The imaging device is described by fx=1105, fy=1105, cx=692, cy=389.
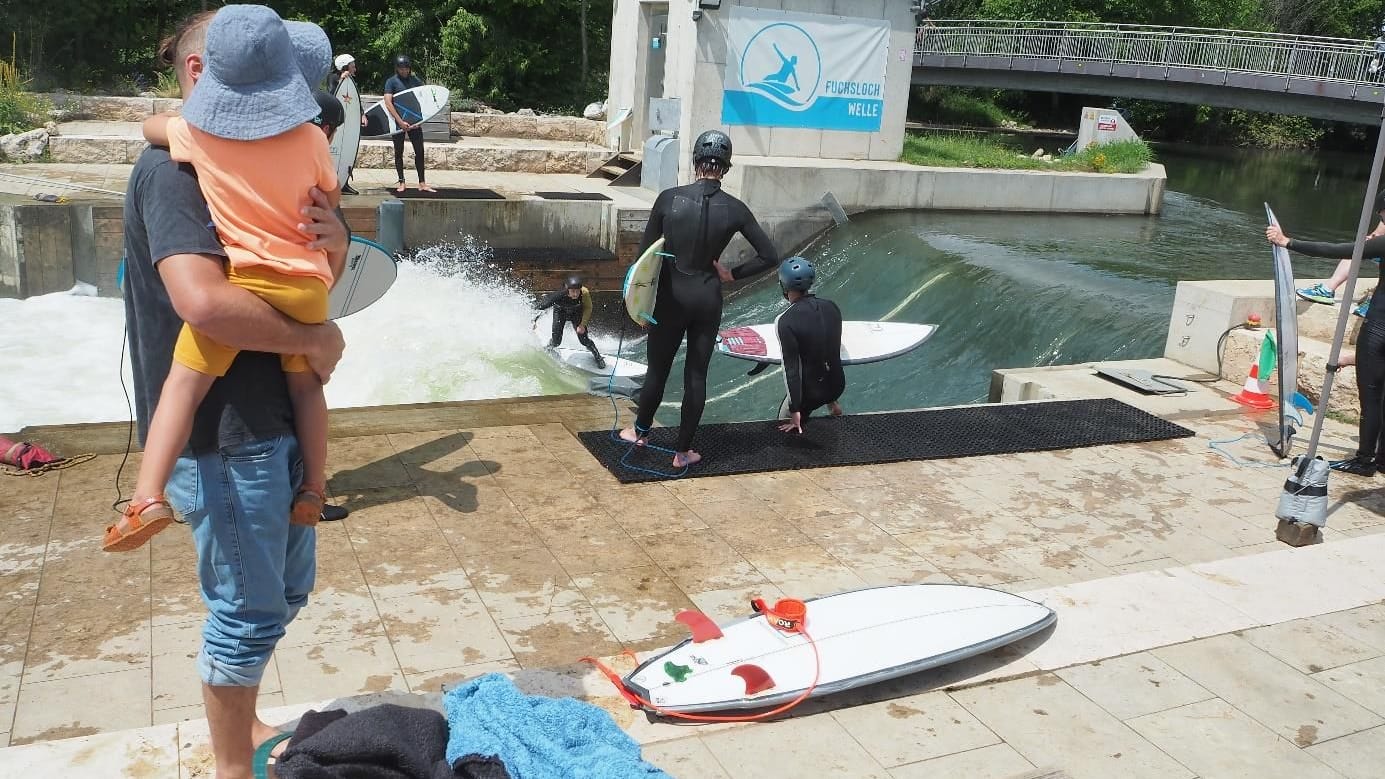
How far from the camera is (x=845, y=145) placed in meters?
18.7

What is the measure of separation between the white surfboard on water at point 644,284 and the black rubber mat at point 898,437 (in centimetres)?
85

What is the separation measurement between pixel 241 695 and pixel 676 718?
1.43 meters

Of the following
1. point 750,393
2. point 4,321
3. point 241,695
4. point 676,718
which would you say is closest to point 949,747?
point 676,718

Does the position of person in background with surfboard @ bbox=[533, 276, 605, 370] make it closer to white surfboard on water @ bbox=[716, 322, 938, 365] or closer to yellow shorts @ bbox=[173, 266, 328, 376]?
white surfboard on water @ bbox=[716, 322, 938, 365]

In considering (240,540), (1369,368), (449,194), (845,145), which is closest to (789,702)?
(240,540)

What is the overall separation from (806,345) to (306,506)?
4.39 m

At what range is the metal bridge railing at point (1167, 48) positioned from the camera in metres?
27.5

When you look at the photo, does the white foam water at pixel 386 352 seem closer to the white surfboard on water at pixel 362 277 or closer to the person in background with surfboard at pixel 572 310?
the person in background with surfboard at pixel 572 310

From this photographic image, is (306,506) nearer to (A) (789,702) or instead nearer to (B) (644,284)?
(A) (789,702)

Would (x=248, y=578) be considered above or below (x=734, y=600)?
above

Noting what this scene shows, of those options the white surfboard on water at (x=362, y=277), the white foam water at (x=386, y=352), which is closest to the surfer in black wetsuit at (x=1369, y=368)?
the white surfboard on water at (x=362, y=277)

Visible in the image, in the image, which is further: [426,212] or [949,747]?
[426,212]

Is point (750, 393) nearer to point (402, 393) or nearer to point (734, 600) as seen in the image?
point (402, 393)

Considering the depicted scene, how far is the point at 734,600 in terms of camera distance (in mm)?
4703
